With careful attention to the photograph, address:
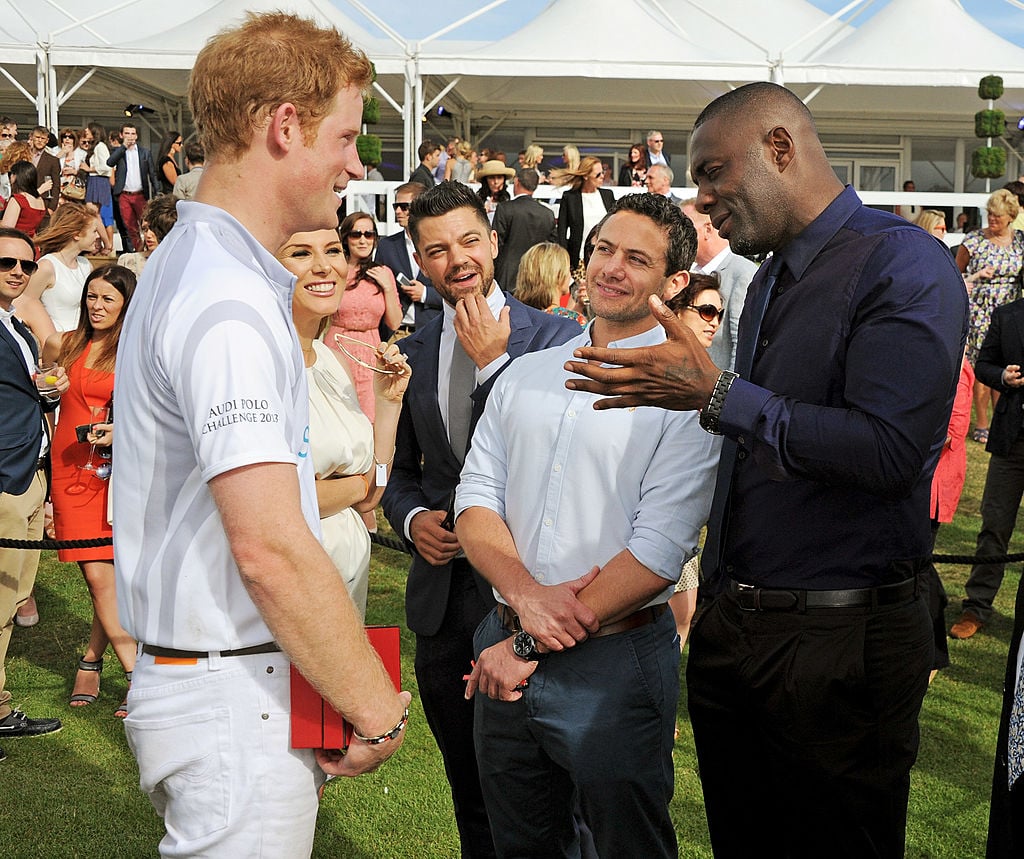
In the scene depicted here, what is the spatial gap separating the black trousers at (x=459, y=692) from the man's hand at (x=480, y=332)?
0.66 meters

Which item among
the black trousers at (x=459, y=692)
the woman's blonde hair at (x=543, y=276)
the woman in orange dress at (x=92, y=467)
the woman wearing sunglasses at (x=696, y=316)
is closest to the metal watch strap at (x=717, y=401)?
the black trousers at (x=459, y=692)

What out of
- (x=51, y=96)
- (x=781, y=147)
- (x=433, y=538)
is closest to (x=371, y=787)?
(x=433, y=538)

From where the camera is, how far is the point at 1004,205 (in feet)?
36.5

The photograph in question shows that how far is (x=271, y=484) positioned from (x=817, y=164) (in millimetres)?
1633

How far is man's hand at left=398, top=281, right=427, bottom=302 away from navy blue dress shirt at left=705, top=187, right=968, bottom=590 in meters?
7.62

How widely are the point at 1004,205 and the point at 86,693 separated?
32.0ft

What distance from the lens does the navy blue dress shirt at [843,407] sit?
2377mm

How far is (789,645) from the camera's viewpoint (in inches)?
103

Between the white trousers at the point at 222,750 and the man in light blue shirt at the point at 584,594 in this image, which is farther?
the man in light blue shirt at the point at 584,594

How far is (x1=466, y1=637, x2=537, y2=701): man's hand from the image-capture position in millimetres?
2793

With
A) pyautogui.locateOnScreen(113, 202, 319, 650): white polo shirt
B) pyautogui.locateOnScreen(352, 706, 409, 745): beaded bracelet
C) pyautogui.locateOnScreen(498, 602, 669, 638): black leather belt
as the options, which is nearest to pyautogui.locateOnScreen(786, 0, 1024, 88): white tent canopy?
pyautogui.locateOnScreen(498, 602, 669, 638): black leather belt

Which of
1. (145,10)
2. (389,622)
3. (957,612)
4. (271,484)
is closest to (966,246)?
(957,612)

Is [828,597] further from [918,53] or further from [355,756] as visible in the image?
[918,53]

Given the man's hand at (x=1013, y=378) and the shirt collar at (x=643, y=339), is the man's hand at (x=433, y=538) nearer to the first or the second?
the shirt collar at (x=643, y=339)
